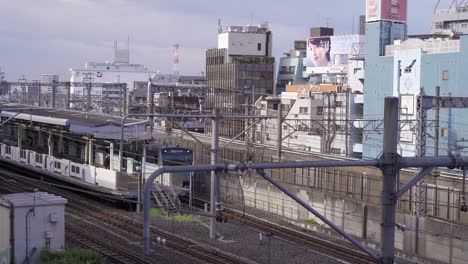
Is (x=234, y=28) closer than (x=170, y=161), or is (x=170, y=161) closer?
(x=170, y=161)

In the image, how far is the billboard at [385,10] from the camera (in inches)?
1151

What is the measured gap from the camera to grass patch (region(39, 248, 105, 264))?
10.7 meters

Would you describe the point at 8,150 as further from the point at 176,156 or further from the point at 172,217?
the point at 172,217

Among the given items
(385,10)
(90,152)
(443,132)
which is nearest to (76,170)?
(90,152)

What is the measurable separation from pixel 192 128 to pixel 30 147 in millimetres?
15830

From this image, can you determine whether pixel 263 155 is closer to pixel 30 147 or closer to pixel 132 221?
pixel 132 221

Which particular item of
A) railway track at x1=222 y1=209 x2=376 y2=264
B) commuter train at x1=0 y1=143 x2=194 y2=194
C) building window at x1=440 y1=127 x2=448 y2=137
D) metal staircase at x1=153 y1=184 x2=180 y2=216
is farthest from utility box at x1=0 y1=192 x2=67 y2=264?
building window at x1=440 y1=127 x2=448 y2=137

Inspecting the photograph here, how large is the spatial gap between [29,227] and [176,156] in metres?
8.67

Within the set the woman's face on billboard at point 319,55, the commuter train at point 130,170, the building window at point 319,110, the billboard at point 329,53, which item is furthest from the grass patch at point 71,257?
the woman's face on billboard at point 319,55

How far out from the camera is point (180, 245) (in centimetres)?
1454

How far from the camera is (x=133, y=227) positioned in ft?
53.8

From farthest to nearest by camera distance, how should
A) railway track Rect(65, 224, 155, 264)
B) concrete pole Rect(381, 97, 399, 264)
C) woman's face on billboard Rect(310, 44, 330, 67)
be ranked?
woman's face on billboard Rect(310, 44, 330, 67), railway track Rect(65, 224, 155, 264), concrete pole Rect(381, 97, 399, 264)

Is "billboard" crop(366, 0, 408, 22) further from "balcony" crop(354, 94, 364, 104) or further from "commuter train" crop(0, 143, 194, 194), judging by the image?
"commuter train" crop(0, 143, 194, 194)

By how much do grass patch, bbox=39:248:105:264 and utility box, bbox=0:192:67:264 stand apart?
0.41m
